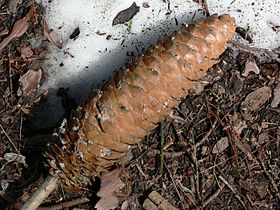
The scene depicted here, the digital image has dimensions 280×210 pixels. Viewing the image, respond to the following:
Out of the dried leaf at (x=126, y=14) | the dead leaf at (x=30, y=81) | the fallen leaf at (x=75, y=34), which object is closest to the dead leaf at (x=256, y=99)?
the dried leaf at (x=126, y=14)

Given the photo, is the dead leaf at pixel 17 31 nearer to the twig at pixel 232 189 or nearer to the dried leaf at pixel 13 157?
the dried leaf at pixel 13 157

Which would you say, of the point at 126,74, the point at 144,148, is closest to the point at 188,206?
the point at 144,148

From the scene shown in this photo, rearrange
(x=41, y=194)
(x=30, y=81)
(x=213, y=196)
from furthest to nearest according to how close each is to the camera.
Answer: (x=30, y=81) → (x=213, y=196) → (x=41, y=194)

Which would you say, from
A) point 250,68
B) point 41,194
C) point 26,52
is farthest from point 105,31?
point 41,194

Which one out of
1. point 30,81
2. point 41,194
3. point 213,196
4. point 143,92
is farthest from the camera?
point 30,81

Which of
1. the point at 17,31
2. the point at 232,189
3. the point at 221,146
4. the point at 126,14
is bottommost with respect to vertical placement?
the point at 232,189

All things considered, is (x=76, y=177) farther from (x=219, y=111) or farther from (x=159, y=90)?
(x=219, y=111)

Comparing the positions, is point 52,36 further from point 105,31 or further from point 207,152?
point 207,152
